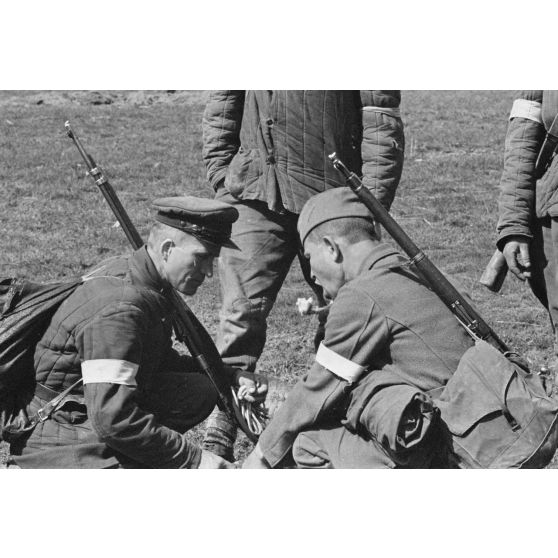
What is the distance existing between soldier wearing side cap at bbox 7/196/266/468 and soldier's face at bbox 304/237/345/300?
0.44m

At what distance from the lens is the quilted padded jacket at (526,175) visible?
226 inches

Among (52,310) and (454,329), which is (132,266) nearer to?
(52,310)

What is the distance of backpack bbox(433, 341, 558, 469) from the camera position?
4250mm

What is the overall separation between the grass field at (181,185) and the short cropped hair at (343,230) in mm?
2459

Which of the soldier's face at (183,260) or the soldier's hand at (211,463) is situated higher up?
the soldier's face at (183,260)

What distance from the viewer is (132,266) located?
4.67 metres

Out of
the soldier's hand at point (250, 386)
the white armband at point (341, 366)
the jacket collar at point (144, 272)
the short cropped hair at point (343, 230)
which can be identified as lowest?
the soldier's hand at point (250, 386)

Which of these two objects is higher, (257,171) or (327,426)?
(257,171)

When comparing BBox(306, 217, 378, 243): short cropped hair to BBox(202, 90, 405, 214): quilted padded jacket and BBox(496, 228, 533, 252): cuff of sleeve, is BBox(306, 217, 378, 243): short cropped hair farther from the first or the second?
BBox(496, 228, 533, 252): cuff of sleeve

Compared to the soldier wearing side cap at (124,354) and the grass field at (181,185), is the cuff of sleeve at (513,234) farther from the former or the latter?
the soldier wearing side cap at (124,354)

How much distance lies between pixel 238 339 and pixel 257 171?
0.96 metres

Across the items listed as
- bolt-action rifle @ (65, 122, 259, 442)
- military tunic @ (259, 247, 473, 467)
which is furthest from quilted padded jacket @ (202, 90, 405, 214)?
military tunic @ (259, 247, 473, 467)

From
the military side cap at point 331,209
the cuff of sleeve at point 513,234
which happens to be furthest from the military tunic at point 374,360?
the cuff of sleeve at point 513,234
